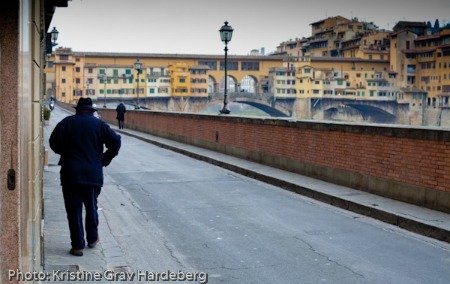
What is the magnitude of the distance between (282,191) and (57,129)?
725cm

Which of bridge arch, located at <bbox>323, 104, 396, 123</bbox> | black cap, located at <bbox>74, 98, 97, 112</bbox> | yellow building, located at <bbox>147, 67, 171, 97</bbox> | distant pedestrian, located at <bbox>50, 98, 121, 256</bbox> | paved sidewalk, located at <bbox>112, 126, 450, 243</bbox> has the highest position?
yellow building, located at <bbox>147, 67, 171, 97</bbox>

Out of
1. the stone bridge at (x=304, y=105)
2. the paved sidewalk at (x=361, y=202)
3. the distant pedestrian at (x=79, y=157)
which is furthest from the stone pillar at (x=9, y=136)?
the stone bridge at (x=304, y=105)

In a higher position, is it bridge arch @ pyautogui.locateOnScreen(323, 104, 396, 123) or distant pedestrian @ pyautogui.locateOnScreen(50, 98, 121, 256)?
distant pedestrian @ pyautogui.locateOnScreen(50, 98, 121, 256)

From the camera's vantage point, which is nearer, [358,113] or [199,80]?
[199,80]

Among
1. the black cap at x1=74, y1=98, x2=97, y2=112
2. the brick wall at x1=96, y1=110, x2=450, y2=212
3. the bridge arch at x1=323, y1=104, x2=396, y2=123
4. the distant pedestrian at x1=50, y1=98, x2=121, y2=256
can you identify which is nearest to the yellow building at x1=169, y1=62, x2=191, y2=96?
the bridge arch at x1=323, y1=104, x2=396, y2=123

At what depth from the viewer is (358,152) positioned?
1251 centimetres

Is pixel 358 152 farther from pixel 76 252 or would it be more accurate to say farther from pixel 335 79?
pixel 335 79

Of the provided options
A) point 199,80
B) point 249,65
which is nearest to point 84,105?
point 199,80

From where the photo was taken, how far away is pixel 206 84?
13662 centimetres

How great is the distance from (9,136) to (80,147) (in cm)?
314

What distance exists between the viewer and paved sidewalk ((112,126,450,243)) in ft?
29.2

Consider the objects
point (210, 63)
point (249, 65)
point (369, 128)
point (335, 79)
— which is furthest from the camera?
point (249, 65)

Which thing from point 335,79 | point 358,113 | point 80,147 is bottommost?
point 358,113

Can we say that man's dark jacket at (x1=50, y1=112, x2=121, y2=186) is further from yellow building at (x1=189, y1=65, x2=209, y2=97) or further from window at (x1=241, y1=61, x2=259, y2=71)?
window at (x1=241, y1=61, x2=259, y2=71)
